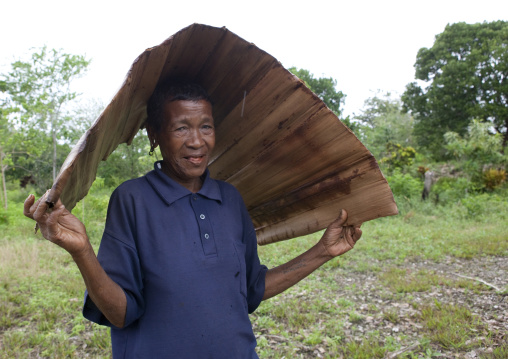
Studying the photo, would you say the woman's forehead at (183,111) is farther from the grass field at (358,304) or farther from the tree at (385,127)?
the tree at (385,127)

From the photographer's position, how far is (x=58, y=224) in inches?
35.3

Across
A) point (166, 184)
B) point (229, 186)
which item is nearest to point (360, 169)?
point (229, 186)

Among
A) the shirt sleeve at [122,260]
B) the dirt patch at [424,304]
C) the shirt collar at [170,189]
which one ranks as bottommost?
the dirt patch at [424,304]

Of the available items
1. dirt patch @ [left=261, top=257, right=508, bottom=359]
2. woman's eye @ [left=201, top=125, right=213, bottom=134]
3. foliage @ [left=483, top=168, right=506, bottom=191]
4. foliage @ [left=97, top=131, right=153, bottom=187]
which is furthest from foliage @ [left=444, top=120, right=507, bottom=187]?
woman's eye @ [left=201, top=125, right=213, bottom=134]

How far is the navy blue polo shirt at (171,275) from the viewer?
1.15m

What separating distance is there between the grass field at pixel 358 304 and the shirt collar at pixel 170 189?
226 centimetres

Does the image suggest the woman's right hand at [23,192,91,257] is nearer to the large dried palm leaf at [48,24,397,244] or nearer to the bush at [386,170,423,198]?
the large dried palm leaf at [48,24,397,244]

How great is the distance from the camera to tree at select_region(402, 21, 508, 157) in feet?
63.7

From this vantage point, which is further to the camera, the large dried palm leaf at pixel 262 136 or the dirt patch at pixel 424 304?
the dirt patch at pixel 424 304

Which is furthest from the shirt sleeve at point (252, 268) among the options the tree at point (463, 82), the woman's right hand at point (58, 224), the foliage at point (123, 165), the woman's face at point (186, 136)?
the tree at point (463, 82)

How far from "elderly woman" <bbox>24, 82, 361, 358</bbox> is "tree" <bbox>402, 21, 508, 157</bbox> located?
19.9 metres

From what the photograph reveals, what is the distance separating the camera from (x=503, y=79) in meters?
19.7

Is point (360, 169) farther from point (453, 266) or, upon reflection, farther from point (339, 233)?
point (453, 266)

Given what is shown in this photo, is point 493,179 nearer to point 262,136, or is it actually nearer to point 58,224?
point 262,136
